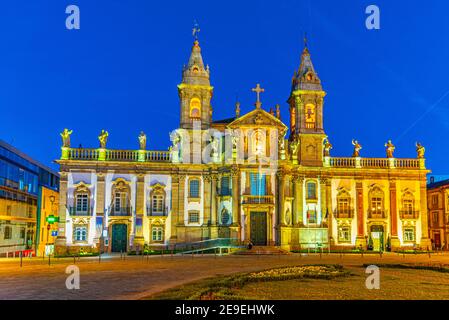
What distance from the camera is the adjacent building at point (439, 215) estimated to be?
5694 cm

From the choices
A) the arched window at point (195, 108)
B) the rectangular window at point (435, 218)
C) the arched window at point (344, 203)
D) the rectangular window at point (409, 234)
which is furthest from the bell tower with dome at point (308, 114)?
the rectangular window at point (435, 218)

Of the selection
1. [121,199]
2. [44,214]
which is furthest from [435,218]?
[44,214]

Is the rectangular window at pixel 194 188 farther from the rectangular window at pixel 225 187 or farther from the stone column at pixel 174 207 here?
the rectangular window at pixel 225 187

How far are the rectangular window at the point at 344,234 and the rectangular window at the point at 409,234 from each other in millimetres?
6145

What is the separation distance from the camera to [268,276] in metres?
21.8

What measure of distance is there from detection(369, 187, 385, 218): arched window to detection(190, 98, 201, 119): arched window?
20514 mm

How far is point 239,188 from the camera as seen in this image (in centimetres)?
4728

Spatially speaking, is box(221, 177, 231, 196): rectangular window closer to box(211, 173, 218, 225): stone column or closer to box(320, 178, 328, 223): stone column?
box(211, 173, 218, 225): stone column

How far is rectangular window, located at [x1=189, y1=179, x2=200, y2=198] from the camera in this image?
49.1 metres

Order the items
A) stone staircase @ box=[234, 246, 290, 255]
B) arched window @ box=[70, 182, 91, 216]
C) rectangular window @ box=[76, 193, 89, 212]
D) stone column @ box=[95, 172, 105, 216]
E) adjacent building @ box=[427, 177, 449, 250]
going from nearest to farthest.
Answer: stone staircase @ box=[234, 246, 290, 255], arched window @ box=[70, 182, 91, 216], rectangular window @ box=[76, 193, 89, 212], stone column @ box=[95, 172, 105, 216], adjacent building @ box=[427, 177, 449, 250]

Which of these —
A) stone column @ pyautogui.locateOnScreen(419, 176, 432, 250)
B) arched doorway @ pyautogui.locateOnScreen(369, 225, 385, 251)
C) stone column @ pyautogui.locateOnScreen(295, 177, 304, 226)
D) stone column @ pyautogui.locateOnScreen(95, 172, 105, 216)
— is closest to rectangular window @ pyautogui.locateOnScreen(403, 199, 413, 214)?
stone column @ pyautogui.locateOnScreen(419, 176, 432, 250)
